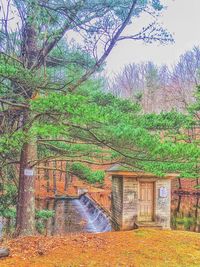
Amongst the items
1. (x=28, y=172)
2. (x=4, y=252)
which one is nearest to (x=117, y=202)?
(x=28, y=172)

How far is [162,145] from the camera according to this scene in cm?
541

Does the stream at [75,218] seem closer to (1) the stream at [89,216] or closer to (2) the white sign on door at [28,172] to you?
(1) the stream at [89,216]

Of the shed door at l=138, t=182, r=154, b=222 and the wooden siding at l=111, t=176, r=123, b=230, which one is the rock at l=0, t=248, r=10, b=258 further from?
the shed door at l=138, t=182, r=154, b=222

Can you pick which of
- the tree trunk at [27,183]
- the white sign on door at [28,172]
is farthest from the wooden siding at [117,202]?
the white sign on door at [28,172]

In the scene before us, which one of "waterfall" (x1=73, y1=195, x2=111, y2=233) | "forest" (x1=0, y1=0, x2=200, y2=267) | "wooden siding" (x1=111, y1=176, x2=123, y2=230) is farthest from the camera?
"waterfall" (x1=73, y1=195, x2=111, y2=233)

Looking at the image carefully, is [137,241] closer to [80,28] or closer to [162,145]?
[162,145]

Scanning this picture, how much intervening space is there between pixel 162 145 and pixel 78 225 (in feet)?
32.1

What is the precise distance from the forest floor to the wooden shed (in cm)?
284

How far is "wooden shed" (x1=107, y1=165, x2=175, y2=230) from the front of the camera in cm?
1097

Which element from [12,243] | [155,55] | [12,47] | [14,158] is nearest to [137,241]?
[12,243]

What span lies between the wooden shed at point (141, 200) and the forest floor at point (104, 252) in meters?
2.84

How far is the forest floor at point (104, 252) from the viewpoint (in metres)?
5.64

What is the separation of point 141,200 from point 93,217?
16.4 feet

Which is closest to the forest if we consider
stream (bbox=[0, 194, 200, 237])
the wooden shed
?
the wooden shed
